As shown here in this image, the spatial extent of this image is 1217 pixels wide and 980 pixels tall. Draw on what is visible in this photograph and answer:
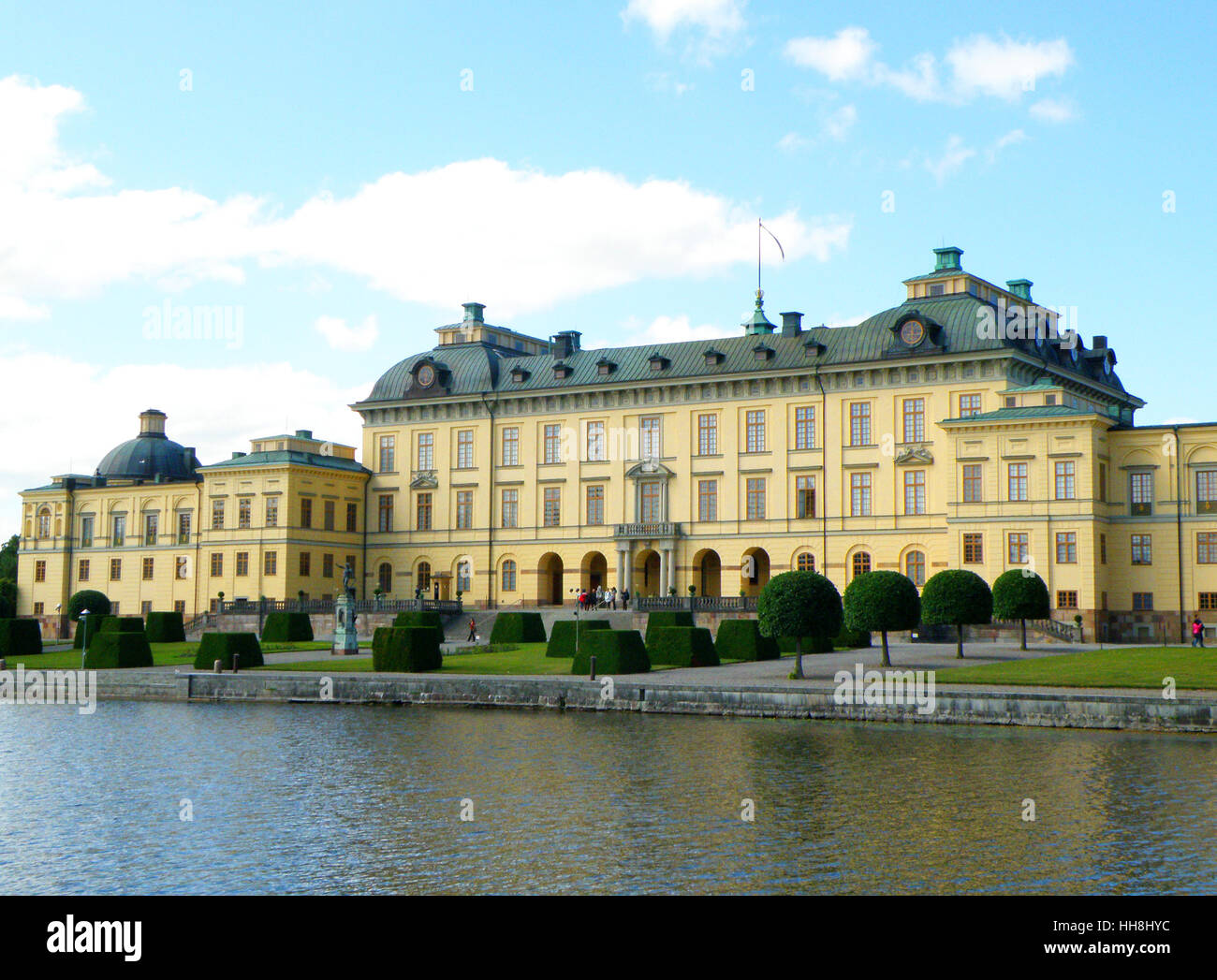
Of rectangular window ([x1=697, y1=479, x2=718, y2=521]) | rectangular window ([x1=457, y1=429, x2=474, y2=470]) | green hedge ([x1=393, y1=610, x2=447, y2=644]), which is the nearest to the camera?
green hedge ([x1=393, y1=610, x2=447, y2=644])

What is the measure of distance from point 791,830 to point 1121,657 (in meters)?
22.6

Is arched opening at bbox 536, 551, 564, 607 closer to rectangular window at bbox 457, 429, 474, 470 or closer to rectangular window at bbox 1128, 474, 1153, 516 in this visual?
rectangular window at bbox 457, 429, 474, 470

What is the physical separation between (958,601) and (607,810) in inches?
881

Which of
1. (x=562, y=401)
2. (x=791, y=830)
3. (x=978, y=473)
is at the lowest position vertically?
(x=791, y=830)

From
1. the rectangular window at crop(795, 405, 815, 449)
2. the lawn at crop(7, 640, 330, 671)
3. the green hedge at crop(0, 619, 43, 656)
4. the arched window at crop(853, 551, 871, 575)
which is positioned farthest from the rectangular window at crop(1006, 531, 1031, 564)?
the green hedge at crop(0, 619, 43, 656)

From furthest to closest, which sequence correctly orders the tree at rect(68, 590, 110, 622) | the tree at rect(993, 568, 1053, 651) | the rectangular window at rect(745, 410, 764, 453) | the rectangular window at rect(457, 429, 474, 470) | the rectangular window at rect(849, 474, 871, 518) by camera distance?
the rectangular window at rect(457, 429, 474, 470) → the tree at rect(68, 590, 110, 622) → the rectangular window at rect(745, 410, 764, 453) → the rectangular window at rect(849, 474, 871, 518) → the tree at rect(993, 568, 1053, 651)

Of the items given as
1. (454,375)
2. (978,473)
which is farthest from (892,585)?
(454,375)

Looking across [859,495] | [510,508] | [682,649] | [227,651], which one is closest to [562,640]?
[682,649]

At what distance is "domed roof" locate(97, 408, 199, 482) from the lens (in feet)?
254

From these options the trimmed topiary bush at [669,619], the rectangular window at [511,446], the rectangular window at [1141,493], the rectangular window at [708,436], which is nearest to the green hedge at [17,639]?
the trimmed topiary bush at [669,619]

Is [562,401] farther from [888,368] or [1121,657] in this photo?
[1121,657]

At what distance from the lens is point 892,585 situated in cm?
3400

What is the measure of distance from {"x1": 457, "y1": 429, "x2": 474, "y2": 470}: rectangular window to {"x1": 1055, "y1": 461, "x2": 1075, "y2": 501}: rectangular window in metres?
29.3
